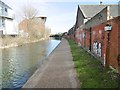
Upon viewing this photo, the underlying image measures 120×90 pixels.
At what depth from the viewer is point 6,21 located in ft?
177

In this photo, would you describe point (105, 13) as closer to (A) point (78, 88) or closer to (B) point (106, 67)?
(B) point (106, 67)

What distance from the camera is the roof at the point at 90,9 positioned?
1695 inches

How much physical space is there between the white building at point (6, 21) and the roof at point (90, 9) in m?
17.6

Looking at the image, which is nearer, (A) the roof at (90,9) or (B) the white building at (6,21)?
(A) the roof at (90,9)

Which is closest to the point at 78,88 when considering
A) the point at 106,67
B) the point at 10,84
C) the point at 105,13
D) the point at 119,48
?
the point at 119,48

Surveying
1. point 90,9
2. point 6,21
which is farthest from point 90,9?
point 6,21

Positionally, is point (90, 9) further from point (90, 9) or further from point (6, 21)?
point (6, 21)

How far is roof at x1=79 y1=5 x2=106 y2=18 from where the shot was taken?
43056mm

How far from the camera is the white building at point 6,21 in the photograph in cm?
5097

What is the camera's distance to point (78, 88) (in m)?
8.07

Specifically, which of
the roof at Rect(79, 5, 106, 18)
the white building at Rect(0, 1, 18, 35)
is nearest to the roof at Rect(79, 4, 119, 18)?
the roof at Rect(79, 5, 106, 18)

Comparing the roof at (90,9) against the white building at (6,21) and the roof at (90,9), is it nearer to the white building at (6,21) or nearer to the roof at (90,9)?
the roof at (90,9)

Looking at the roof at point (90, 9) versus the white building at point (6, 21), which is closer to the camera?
the roof at point (90, 9)

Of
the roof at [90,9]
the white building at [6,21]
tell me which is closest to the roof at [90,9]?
the roof at [90,9]
